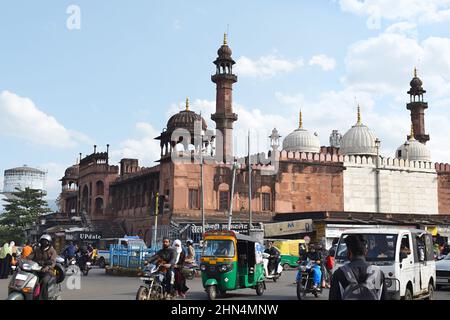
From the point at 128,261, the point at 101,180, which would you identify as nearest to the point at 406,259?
the point at 128,261

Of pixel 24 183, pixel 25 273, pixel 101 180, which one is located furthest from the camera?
pixel 24 183

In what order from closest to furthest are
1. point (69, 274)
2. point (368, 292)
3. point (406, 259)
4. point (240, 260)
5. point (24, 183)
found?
1. point (368, 292)
2. point (406, 259)
3. point (240, 260)
4. point (69, 274)
5. point (24, 183)

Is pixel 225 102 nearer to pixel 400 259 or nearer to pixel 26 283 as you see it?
pixel 400 259

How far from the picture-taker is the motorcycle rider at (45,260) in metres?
7.79

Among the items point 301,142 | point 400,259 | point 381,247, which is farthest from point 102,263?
point 301,142

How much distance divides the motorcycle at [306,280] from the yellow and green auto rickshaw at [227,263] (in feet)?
4.35

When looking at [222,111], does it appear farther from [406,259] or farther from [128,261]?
[406,259]

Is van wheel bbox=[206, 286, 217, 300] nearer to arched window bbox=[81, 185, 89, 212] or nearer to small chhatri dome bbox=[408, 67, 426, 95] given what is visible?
arched window bbox=[81, 185, 89, 212]

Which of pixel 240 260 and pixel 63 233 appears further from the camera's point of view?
pixel 63 233

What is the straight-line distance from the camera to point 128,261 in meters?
22.0

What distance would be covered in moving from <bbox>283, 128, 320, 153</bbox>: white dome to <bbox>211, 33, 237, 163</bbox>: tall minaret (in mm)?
11096

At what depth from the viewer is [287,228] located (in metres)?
38.6

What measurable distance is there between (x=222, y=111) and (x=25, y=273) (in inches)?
1406

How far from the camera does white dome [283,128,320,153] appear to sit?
52750mm
